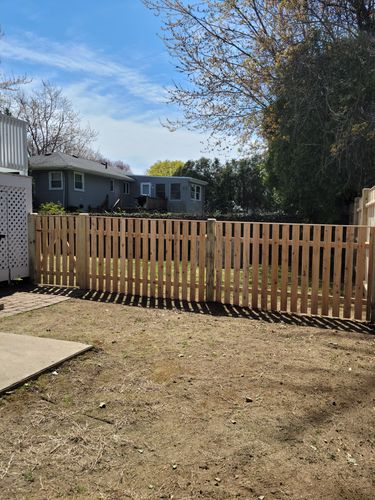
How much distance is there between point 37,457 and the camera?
2.52 meters

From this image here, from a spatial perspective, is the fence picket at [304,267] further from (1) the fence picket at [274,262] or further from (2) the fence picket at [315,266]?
(1) the fence picket at [274,262]

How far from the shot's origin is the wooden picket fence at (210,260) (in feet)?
19.9

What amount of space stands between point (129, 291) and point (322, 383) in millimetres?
4543

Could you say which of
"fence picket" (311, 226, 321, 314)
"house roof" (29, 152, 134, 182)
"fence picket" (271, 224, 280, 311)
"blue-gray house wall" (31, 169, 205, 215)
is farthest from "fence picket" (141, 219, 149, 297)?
"house roof" (29, 152, 134, 182)

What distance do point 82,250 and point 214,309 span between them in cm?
296

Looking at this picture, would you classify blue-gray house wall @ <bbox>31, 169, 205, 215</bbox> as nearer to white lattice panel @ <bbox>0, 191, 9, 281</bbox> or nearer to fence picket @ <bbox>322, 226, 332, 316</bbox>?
white lattice panel @ <bbox>0, 191, 9, 281</bbox>

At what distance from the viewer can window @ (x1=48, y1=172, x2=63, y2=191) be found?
85.9ft

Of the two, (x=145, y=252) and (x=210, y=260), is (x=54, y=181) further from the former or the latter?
(x=210, y=260)

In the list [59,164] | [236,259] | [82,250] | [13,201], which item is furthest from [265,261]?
[59,164]

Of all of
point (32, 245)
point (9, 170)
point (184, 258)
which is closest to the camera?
point (184, 258)

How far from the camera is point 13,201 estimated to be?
8516 millimetres

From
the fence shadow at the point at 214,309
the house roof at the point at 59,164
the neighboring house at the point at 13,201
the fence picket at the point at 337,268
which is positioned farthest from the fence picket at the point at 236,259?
the house roof at the point at 59,164

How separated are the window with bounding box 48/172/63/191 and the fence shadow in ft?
63.1

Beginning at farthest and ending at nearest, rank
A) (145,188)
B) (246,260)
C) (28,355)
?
(145,188), (246,260), (28,355)
